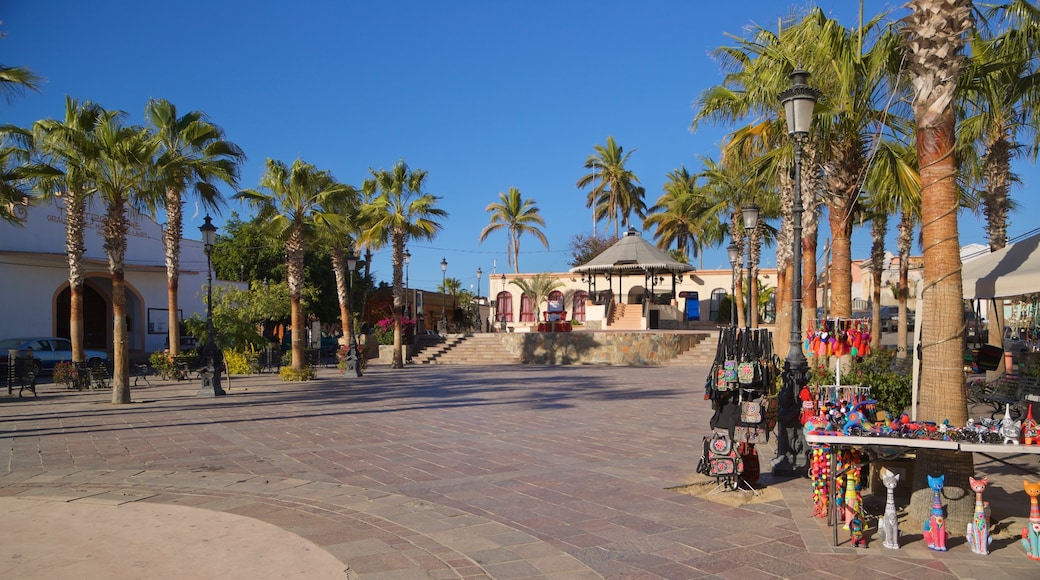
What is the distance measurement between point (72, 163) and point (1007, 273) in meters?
15.1

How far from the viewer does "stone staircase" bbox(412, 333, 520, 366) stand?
30541 mm

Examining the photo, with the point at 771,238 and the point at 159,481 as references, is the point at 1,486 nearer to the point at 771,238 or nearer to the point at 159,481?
the point at 159,481

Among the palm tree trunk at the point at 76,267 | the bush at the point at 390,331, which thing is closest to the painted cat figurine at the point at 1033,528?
the palm tree trunk at the point at 76,267

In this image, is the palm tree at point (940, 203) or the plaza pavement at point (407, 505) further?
the palm tree at point (940, 203)

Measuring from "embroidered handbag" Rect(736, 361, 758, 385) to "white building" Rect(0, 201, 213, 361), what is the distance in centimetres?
2161

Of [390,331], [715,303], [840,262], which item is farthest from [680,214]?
[840,262]

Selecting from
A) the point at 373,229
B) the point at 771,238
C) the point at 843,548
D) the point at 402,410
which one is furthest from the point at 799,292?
the point at 771,238

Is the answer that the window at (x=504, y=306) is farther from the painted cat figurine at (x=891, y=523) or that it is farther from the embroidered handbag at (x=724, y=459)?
the painted cat figurine at (x=891, y=523)

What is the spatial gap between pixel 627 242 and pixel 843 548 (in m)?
30.4

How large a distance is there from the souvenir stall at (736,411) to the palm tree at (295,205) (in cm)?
1530

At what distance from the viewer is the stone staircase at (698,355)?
89.0ft

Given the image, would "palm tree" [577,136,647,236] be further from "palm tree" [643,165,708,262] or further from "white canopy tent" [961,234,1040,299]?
"white canopy tent" [961,234,1040,299]

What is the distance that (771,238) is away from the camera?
35.8 metres

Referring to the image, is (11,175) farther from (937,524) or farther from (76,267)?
(937,524)
